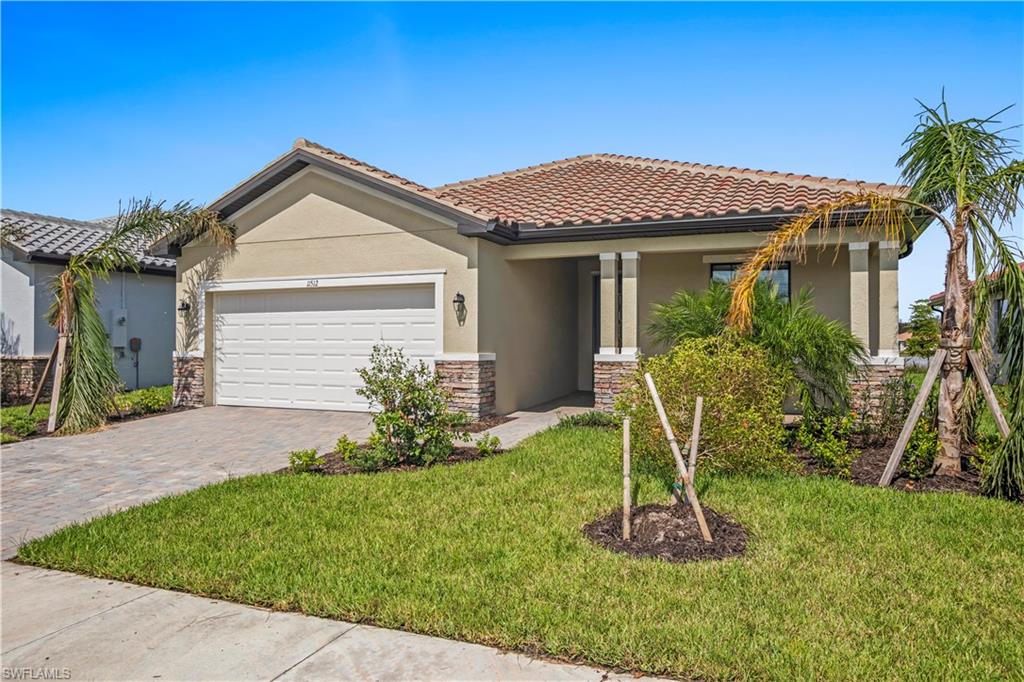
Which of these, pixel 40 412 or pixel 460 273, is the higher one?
pixel 460 273

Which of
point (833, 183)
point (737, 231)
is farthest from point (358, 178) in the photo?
point (833, 183)

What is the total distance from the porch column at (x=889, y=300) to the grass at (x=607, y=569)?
4.59 metres

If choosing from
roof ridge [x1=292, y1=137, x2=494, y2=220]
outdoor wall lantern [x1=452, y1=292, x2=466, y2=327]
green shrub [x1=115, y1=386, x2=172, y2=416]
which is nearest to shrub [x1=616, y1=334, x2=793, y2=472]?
outdoor wall lantern [x1=452, y1=292, x2=466, y2=327]

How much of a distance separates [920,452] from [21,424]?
1352 centimetres

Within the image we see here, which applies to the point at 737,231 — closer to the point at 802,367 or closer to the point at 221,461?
the point at 802,367

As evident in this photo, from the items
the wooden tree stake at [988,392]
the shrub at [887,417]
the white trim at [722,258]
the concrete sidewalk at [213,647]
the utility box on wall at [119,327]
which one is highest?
the white trim at [722,258]

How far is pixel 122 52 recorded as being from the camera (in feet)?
36.2

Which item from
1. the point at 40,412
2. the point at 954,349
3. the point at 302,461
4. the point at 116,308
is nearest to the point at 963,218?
the point at 954,349

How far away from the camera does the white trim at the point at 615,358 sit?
38.7 ft

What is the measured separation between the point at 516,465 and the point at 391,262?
594 cm

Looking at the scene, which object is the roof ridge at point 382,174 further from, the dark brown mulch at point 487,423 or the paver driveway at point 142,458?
the paver driveway at point 142,458

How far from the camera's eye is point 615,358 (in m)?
11.9

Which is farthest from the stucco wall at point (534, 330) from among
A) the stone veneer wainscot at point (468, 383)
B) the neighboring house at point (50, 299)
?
the neighboring house at point (50, 299)

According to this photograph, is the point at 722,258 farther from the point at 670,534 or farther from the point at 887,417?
the point at 670,534
